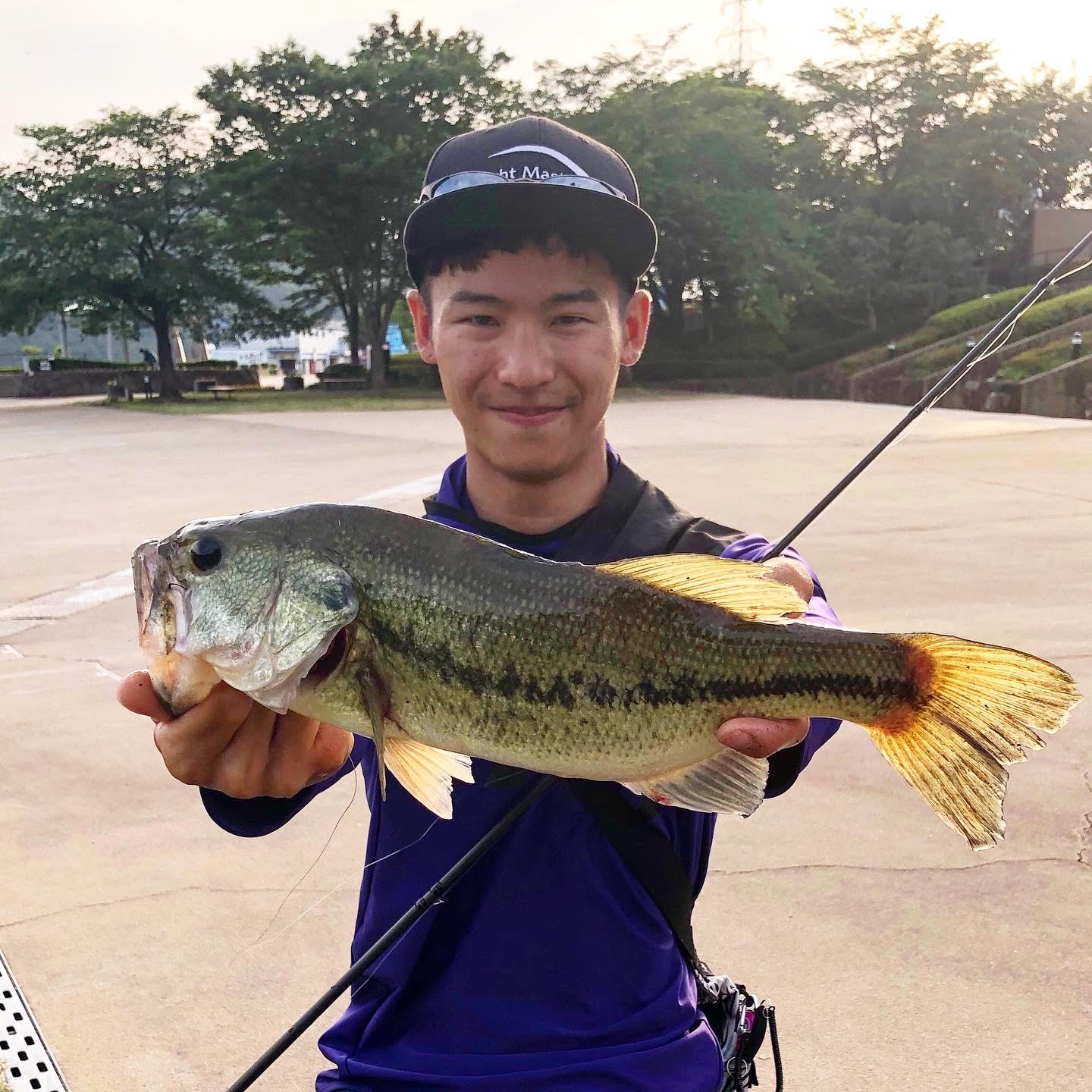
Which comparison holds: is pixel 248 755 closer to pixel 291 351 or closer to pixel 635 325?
pixel 635 325

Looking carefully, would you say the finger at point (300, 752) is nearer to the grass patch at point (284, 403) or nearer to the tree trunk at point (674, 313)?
the grass patch at point (284, 403)

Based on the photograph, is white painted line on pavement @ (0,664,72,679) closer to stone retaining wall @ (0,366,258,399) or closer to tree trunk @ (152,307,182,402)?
tree trunk @ (152,307,182,402)

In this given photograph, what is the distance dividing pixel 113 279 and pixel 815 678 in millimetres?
36295

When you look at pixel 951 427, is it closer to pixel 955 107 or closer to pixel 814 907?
pixel 814 907

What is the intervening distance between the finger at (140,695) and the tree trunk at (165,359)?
34.0m

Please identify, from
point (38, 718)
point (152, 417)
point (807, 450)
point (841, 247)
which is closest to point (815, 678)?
point (38, 718)

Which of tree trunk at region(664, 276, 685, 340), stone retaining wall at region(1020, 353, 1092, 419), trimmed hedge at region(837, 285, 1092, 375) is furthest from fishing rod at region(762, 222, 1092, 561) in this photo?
tree trunk at region(664, 276, 685, 340)

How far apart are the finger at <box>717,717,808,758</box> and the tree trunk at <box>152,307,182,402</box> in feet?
112

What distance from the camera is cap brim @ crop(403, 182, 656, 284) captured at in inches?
84.0

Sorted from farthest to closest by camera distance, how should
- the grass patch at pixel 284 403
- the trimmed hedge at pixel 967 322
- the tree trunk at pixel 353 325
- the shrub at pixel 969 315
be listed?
the tree trunk at pixel 353 325
the shrub at pixel 969 315
the trimmed hedge at pixel 967 322
the grass patch at pixel 284 403

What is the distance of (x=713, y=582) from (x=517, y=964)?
80 cm

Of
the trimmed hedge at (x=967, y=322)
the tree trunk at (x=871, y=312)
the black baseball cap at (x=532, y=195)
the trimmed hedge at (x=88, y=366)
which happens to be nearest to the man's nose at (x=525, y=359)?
the black baseball cap at (x=532, y=195)

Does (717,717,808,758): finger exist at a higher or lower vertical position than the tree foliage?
lower

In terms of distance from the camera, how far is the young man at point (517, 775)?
6.25ft
